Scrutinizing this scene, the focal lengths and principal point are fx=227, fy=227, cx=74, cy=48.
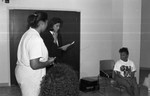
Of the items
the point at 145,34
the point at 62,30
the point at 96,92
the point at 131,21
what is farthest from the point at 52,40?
the point at 145,34

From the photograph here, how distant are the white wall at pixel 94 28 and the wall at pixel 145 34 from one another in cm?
150

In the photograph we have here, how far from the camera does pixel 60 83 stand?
3.25 ft

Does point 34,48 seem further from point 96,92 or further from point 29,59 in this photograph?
point 96,92

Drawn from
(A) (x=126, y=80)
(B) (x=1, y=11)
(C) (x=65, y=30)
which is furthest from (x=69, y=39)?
(A) (x=126, y=80)

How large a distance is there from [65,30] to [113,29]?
1116 mm

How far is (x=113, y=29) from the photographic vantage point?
17.1 feet

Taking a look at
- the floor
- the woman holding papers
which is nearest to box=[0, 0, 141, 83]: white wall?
the floor

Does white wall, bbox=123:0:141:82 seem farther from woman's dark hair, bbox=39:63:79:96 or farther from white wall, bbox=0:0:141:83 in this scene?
woman's dark hair, bbox=39:63:79:96

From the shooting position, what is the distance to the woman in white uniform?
5.63ft

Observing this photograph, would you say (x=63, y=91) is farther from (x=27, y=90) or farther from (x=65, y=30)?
(x=65, y=30)

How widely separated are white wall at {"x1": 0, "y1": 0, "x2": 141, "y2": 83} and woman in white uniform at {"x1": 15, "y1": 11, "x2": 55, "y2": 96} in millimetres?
3015

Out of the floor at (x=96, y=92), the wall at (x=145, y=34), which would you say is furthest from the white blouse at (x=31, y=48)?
the wall at (x=145, y=34)

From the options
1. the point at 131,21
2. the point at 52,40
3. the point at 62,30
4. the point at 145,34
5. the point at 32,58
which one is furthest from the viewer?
the point at 145,34

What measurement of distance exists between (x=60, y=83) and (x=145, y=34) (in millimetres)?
5837
